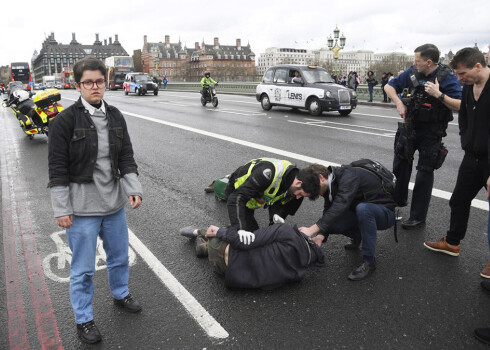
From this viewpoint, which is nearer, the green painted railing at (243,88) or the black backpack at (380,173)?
the black backpack at (380,173)

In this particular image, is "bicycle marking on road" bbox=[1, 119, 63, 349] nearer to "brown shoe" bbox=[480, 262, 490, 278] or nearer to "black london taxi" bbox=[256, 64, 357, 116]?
"brown shoe" bbox=[480, 262, 490, 278]

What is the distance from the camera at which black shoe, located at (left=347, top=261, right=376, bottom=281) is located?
344 cm

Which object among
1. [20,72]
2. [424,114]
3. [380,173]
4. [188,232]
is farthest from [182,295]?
[20,72]

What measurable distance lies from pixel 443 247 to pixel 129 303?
3029 millimetres

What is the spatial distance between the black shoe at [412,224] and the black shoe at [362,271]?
1.19 m

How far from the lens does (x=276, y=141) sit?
1019 centimetres

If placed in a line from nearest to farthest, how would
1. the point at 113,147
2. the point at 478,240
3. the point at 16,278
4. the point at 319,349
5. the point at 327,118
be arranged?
the point at 319,349 < the point at 113,147 < the point at 16,278 < the point at 478,240 < the point at 327,118

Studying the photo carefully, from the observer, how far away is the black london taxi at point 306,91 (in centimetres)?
1499

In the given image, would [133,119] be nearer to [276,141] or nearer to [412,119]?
[276,141]

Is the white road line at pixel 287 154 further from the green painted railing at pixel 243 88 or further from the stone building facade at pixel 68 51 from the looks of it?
the stone building facade at pixel 68 51

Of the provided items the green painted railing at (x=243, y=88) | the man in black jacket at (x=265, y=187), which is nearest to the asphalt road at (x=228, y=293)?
the man in black jacket at (x=265, y=187)

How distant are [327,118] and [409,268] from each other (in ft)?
38.3

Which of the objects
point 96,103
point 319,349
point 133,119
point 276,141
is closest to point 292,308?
point 319,349

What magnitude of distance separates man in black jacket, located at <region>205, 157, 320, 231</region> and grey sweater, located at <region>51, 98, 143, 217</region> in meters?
0.98
